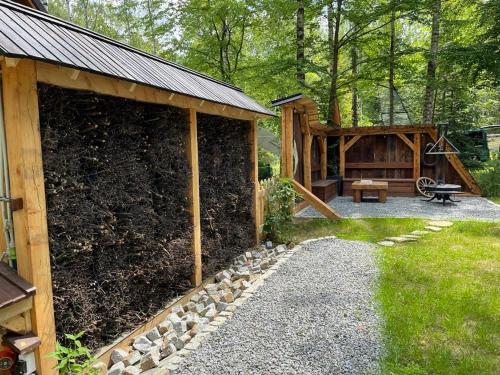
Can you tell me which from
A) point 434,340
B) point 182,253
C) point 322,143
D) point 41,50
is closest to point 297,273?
point 182,253

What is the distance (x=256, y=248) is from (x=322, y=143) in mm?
6674

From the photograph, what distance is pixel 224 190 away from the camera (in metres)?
5.06

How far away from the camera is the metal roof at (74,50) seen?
1995mm

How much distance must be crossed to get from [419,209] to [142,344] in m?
7.63

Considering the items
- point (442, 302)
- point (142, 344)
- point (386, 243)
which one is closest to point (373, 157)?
point (386, 243)

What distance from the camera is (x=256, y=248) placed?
6.03m

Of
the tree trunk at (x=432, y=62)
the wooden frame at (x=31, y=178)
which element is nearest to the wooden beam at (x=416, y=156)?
the tree trunk at (x=432, y=62)

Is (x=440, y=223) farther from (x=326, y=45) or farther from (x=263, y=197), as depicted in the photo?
(x=326, y=45)

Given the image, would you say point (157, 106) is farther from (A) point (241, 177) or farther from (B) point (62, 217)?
(A) point (241, 177)

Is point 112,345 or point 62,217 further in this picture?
point 112,345

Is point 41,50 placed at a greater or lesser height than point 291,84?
lesser

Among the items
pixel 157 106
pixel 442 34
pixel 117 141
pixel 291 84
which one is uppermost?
pixel 442 34

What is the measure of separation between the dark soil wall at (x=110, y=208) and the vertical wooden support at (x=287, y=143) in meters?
4.13

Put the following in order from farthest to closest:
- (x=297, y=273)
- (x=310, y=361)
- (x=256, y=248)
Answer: (x=256, y=248) → (x=297, y=273) → (x=310, y=361)
